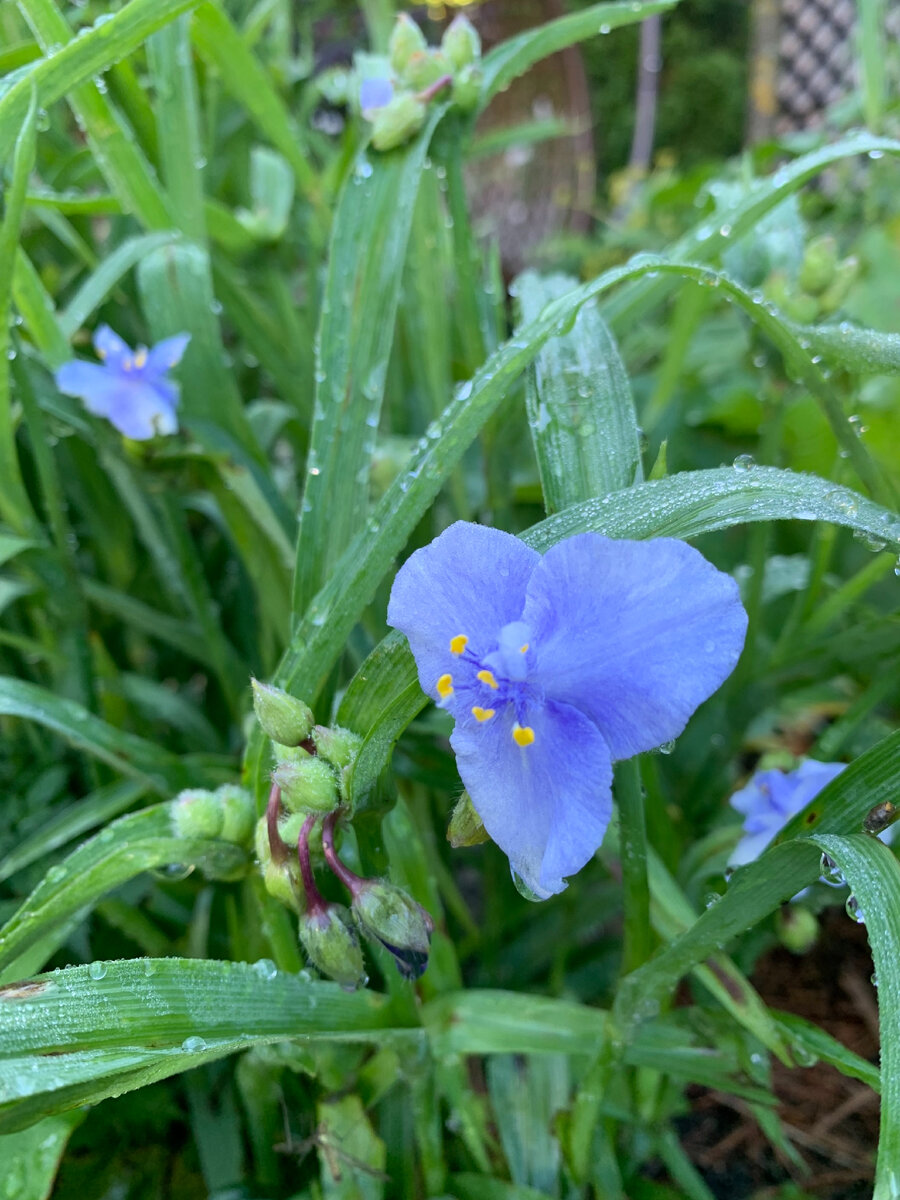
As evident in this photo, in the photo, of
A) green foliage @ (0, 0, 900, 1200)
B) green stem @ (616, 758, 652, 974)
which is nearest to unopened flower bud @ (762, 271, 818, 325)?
green foliage @ (0, 0, 900, 1200)

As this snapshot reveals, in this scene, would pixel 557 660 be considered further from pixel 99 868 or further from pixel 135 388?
pixel 135 388

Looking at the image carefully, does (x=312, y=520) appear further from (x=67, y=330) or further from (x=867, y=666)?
(x=867, y=666)

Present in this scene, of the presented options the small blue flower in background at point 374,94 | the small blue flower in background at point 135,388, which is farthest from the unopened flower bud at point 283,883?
the small blue flower in background at point 374,94

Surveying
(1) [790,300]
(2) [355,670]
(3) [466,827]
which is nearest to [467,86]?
(1) [790,300]

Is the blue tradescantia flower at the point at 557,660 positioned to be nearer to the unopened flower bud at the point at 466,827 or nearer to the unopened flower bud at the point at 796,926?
the unopened flower bud at the point at 466,827

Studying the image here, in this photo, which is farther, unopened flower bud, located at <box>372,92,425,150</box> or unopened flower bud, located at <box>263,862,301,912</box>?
unopened flower bud, located at <box>372,92,425,150</box>

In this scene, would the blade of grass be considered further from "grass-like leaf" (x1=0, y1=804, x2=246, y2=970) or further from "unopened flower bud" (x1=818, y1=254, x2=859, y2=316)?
"unopened flower bud" (x1=818, y1=254, x2=859, y2=316)
